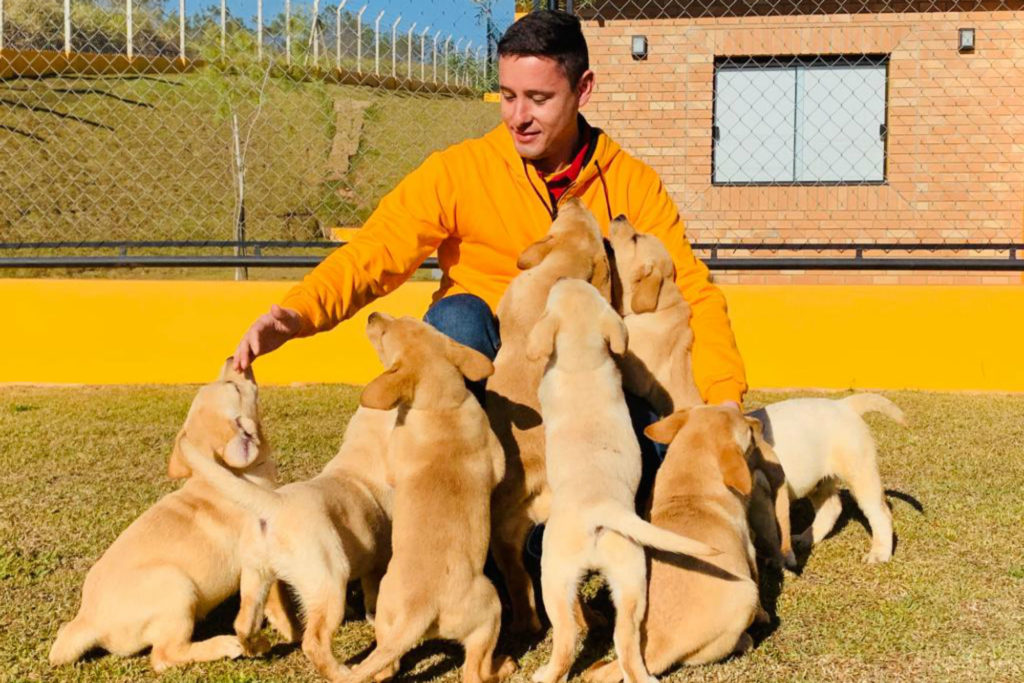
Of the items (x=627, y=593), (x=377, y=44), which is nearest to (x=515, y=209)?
(x=627, y=593)

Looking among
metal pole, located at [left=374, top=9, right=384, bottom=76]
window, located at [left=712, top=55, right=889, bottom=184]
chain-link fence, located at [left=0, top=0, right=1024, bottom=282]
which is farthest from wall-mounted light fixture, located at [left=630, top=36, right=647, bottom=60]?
metal pole, located at [left=374, top=9, right=384, bottom=76]

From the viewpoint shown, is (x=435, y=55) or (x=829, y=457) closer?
(x=829, y=457)

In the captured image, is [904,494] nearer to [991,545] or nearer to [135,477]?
[991,545]

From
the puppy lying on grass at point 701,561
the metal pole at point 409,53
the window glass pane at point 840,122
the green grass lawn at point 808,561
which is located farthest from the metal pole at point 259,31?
the puppy lying on grass at point 701,561

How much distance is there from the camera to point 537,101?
12.8ft

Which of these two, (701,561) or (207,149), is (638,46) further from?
(701,561)

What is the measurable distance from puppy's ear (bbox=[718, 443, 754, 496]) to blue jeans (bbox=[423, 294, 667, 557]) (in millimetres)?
483

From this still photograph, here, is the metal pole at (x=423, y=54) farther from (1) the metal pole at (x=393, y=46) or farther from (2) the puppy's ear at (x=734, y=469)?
(2) the puppy's ear at (x=734, y=469)

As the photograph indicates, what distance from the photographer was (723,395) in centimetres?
375

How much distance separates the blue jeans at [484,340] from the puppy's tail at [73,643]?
1322mm

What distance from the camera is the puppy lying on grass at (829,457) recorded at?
4234 millimetres

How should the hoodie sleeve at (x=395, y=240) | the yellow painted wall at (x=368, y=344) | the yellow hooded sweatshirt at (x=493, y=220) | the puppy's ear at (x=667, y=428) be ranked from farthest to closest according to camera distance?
1. the yellow painted wall at (x=368, y=344)
2. the yellow hooded sweatshirt at (x=493, y=220)
3. the hoodie sleeve at (x=395, y=240)
4. the puppy's ear at (x=667, y=428)

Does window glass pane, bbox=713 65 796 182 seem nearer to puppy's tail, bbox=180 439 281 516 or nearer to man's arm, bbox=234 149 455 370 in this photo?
man's arm, bbox=234 149 455 370

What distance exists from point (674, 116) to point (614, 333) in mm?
7034
